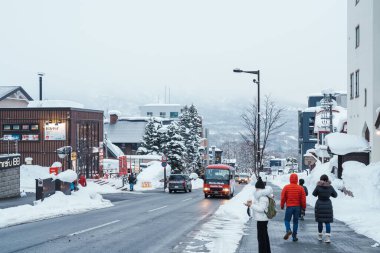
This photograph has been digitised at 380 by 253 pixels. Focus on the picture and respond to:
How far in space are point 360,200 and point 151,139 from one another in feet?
190

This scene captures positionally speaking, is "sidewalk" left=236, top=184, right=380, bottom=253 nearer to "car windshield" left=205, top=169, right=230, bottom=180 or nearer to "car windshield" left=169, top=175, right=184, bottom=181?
"car windshield" left=205, top=169, right=230, bottom=180

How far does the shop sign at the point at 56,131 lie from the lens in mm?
56969

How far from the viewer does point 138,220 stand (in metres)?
20.1

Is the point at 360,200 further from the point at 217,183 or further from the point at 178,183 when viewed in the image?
the point at 178,183

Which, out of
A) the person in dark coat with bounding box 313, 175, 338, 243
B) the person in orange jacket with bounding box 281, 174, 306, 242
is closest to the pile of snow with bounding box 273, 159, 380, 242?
the person in dark coat with bounding box 313, 175, 338, 243

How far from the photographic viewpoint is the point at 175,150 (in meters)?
76.8

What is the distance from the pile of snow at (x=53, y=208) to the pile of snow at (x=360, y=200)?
12514mm

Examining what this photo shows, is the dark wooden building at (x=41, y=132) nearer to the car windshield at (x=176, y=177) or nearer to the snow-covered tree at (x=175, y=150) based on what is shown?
the car windshield at (x=176, y=177)

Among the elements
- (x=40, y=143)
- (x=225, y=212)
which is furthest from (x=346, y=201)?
(x=40, y=143)

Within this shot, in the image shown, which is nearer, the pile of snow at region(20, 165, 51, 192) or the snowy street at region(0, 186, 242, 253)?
the snowy street at region(0, 186, 242, 253)

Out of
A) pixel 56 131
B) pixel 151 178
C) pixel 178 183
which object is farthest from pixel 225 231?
pixel 151 178

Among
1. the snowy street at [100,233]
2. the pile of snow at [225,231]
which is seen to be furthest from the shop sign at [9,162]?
the pile of snow at [225,231]

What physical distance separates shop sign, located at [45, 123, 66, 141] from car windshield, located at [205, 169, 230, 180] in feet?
78.5

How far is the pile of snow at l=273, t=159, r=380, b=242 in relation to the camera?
57.4 ft
